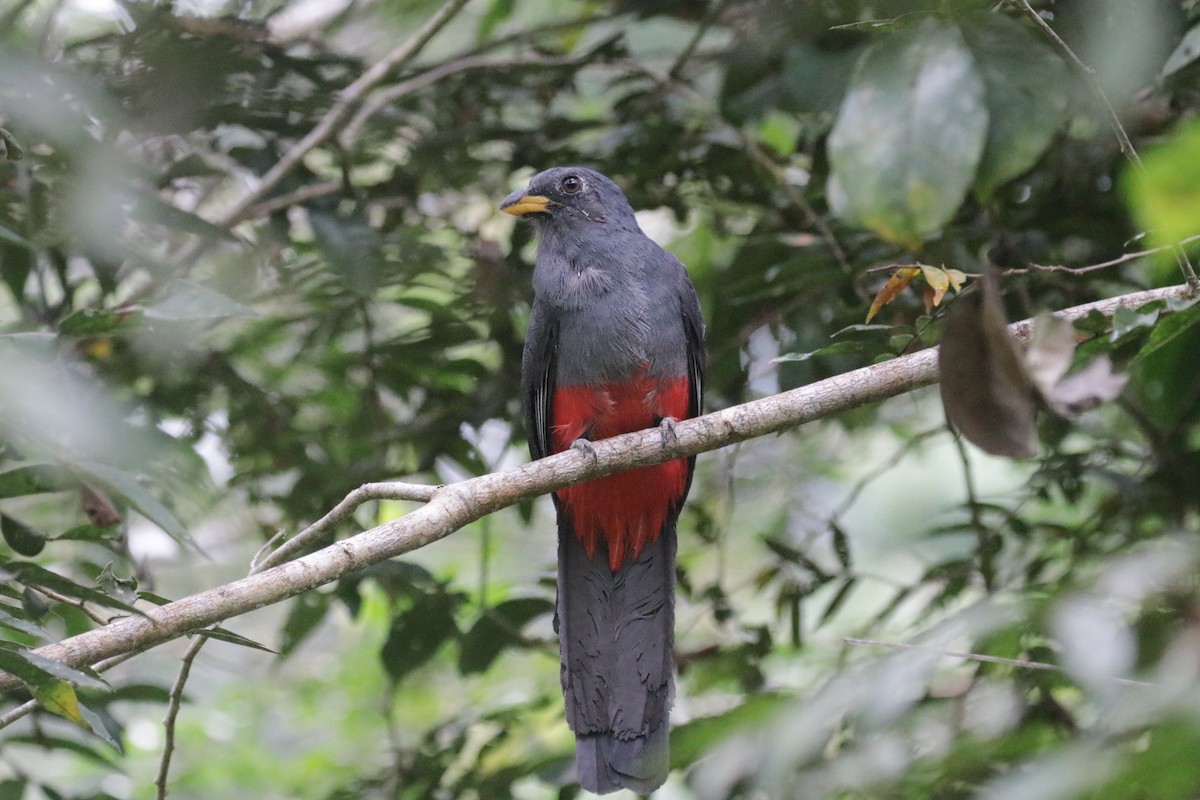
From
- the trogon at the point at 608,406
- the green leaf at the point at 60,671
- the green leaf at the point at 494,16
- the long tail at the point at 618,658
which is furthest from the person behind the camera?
the green leaf at the point at 494,16

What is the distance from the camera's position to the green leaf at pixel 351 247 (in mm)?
3736

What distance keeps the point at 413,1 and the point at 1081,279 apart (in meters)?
2.75

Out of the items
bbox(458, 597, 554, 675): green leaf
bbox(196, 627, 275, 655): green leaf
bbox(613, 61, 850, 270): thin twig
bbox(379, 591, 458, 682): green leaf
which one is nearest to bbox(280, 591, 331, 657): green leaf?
bbox(379, 591, 458, 682): green leaf

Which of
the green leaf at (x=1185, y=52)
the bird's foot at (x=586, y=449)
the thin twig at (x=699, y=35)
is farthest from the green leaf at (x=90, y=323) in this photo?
the green leaf at (x=1185, y=52)

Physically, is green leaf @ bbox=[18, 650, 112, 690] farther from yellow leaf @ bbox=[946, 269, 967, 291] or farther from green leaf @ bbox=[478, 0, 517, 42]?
green leaf @ bbox=[478, 0, 517, 42]

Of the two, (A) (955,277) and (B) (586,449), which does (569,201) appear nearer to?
(B) (586,449)

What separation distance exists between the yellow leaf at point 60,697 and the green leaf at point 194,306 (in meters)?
1.09

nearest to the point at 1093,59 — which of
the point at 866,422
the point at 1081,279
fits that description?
the point at 1081,279

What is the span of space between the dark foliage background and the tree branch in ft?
0.26

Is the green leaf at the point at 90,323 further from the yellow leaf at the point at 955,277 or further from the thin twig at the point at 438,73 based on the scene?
the yellow leaf at the point at 955,277

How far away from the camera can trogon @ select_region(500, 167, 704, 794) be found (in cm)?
362

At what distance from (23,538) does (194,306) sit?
0.69 meters

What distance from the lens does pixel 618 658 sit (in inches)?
142

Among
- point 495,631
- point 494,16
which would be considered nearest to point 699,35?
point 494,16
